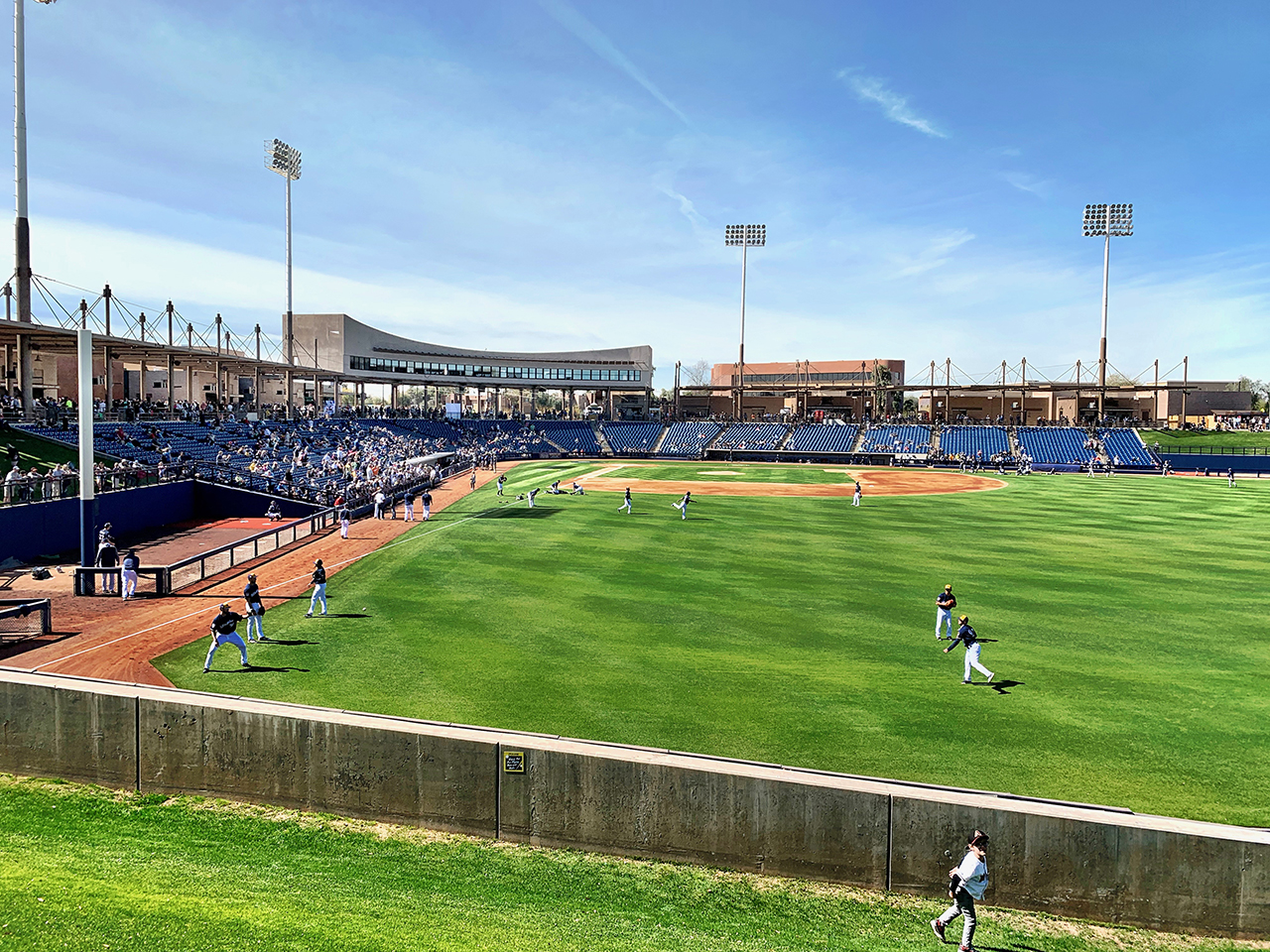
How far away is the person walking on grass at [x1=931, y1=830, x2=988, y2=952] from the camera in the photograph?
761cm

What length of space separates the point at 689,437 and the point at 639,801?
88850 mm

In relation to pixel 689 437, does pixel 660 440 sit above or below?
below

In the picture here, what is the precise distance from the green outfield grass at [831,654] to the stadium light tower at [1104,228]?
5758 centimetres

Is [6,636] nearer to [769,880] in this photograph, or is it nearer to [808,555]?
[769,880]

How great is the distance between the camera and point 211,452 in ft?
148

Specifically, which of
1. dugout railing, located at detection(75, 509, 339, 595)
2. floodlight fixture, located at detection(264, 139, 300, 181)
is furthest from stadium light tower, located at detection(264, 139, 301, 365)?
dugout railing, located at detection(75, 509, 339, 595)

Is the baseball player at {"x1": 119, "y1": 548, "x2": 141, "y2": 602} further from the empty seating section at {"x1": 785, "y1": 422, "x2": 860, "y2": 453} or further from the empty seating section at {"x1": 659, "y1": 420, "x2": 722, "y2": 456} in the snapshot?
the empty seating section at {"x1": 785, "y1": 422, "x2": 860, "y2": 453}

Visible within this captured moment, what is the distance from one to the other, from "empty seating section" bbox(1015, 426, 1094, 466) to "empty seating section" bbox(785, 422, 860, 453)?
18817 millimetres

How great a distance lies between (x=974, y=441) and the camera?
84.6m

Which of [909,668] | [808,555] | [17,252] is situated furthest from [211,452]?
[909,668]

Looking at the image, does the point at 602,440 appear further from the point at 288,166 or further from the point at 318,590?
the point at 318,590

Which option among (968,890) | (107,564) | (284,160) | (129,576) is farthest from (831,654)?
(284,160)

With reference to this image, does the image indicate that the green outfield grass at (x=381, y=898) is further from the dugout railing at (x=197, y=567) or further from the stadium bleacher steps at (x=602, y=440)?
the stadium bleacher steps at (x=602, y=440)

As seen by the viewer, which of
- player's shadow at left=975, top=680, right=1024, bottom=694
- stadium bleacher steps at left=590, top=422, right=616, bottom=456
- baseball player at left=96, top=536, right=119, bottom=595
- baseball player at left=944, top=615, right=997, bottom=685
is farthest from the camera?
Result: stadium bleacher steps at left=590, top=422, right=616, bottom=456
